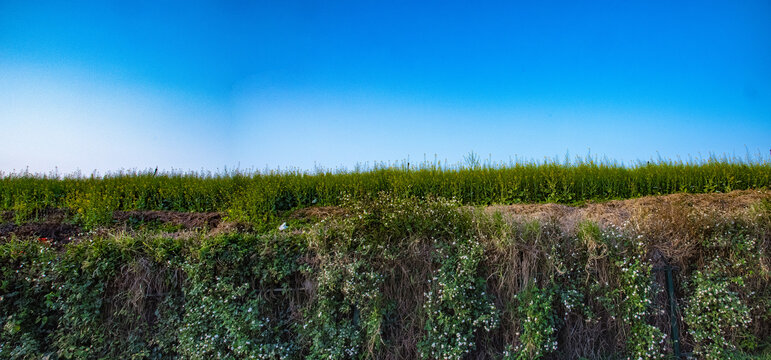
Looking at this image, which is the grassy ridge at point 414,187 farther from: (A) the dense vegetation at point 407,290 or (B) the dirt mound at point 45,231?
(A) the dense vegetation at point 407,290

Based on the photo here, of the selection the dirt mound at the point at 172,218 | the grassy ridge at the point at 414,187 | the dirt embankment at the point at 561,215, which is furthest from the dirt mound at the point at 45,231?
the dirt mound at the point at 172,218

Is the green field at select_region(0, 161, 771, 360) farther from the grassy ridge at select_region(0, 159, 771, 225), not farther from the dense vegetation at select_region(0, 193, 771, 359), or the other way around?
the grassy ridge at select_region(0, 159, 771, 225)

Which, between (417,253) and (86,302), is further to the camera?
(86,302)

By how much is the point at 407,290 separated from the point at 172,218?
20.6 ft

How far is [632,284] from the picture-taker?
13.4 feet

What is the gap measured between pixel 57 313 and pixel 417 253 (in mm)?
3990

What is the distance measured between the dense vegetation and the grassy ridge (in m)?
3.54

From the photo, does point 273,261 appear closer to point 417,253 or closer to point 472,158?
point 417,253

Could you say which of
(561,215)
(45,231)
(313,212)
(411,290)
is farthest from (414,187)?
(45,231)

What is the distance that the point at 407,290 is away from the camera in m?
4.18

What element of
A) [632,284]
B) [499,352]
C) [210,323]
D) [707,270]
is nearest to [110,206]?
[210,323]

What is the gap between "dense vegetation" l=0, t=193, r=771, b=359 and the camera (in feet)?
13.3

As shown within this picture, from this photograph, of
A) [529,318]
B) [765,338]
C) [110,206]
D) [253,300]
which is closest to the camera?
[529,318]

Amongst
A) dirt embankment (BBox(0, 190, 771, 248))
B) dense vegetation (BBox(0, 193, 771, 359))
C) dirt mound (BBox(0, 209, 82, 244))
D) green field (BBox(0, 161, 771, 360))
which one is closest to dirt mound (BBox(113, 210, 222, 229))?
dirt embankment (BBox(0, 190, 771, 248))
